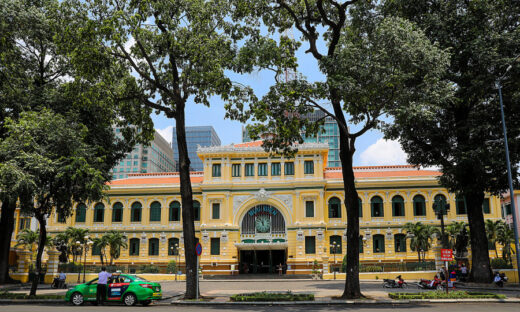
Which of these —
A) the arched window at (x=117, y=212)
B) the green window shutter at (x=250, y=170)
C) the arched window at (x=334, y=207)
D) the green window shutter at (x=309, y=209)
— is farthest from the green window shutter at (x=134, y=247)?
the arched window at (x=334, y=207)

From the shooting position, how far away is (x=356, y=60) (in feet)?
59.4

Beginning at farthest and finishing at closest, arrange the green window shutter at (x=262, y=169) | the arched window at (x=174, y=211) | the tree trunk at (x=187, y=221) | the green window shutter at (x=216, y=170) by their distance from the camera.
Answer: the arched window at (x=174, y=211)
the green window shutter at (x=216, y=170)
the green window shutter at (x=262, y=169)
the tree trunk at (x=187, y=221)

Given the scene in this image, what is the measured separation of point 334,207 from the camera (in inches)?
1970

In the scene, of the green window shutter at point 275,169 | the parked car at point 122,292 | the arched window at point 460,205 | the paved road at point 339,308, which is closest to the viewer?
the paved road at point 339,308

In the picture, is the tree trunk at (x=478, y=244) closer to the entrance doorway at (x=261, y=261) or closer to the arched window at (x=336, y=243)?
the arched window at (x=336, y=243)

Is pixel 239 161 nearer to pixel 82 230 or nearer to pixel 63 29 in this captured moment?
pixel 82 230

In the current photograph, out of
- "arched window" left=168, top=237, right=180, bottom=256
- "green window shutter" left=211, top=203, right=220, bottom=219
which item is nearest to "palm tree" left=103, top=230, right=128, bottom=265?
"arched window" left=168, top=237, right=180, bottom=256

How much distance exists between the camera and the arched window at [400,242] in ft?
158

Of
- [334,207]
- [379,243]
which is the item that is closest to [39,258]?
[334,207]

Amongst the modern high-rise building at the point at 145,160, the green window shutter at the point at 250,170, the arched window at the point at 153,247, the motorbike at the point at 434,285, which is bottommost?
the motorbike at the point at 434,285

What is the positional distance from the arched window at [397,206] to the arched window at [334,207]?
6.05 m

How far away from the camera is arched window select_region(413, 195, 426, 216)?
160 ft

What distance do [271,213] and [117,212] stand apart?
18.4 metres

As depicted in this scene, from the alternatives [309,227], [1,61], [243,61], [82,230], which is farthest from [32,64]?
[309,227]
